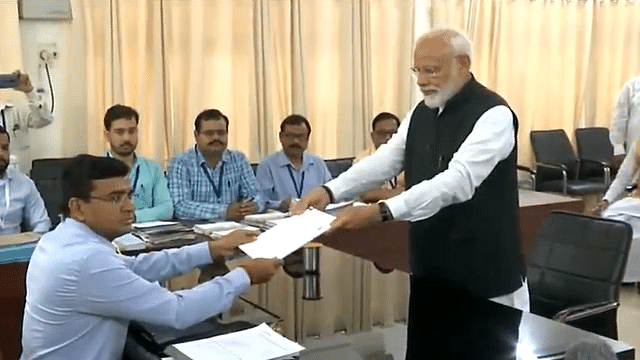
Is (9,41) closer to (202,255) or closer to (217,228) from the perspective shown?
(217,228)

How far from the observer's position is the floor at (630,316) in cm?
393

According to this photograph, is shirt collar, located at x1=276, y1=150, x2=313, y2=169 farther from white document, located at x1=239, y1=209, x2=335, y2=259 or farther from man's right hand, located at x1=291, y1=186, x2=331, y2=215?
white document, located at x1=239, y1=209, x2=335, y2=259

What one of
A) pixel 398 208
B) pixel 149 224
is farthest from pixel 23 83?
pixel 398 208

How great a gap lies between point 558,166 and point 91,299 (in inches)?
206

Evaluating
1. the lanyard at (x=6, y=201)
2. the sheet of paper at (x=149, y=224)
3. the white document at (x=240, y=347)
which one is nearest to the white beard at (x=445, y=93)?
the white document at (x=240, y=347)

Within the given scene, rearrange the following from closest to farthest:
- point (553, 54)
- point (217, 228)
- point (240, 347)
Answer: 1. point (240, 347)
2. point (217, 228)
3. point (553, 54)

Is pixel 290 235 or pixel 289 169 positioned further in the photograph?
pixel 289 169

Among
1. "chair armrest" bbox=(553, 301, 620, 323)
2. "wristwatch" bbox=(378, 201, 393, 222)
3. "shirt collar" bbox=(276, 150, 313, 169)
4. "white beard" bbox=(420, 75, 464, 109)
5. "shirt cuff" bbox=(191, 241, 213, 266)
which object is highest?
"white beard" bbox=(420, 75, 464, 109)

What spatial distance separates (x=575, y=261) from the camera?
107 inches

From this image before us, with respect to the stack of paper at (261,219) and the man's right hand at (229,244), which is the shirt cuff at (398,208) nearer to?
the man's right hand at (229,244)

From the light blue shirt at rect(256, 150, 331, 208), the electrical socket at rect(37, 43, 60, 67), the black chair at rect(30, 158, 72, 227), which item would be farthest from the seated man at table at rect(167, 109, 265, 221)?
the electrical socket at rect(37, 43, 60, 67)

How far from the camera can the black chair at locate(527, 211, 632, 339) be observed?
8.18ft

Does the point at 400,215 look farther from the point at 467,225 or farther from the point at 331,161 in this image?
the point at 331,161

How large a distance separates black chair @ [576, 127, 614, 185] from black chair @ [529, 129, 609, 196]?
0.11 meters
